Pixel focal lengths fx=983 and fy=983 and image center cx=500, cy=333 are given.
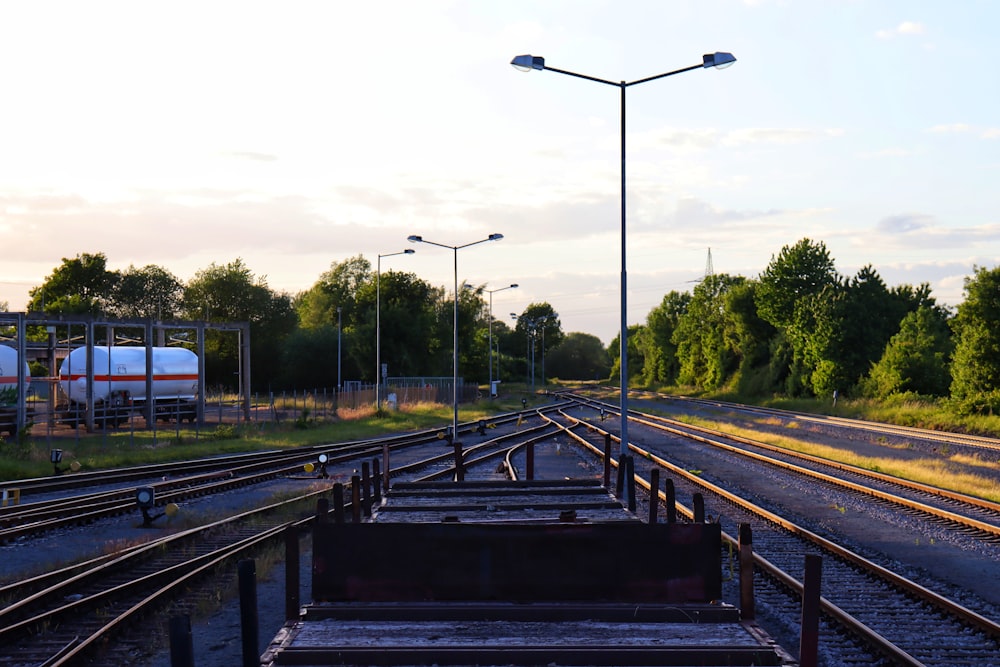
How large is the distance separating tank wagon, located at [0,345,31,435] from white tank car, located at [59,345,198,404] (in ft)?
23.6

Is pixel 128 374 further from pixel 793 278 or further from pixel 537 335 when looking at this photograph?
pixel 537 335

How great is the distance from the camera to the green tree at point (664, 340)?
472 feet

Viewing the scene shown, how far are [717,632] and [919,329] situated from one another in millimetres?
56714

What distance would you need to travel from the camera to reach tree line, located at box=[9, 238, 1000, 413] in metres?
59.0

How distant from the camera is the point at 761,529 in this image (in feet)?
55.4

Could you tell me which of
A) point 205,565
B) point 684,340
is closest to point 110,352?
point 205,565

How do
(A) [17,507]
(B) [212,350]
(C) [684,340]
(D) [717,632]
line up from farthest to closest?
(C) [684,340], (B) [212,350], (A) [17,507], (D) [717,632]

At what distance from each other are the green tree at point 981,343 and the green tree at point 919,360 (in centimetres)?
1332

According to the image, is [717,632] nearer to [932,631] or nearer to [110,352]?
[932,631]

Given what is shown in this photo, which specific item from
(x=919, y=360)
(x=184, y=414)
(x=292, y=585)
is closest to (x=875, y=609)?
(x=292, y=585)

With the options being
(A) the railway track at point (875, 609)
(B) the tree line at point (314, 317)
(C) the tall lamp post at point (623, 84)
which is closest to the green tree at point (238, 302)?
(B) the tree line at point (314, 317)

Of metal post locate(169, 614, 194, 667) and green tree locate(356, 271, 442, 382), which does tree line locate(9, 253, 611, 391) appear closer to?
green tree locate(356, 271, 442, 382)

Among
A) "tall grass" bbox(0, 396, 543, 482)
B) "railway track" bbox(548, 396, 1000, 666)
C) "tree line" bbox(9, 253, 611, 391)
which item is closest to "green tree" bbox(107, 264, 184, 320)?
"tree line" bbox(9, 253, 611, 391)

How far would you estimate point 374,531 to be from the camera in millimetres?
8836
